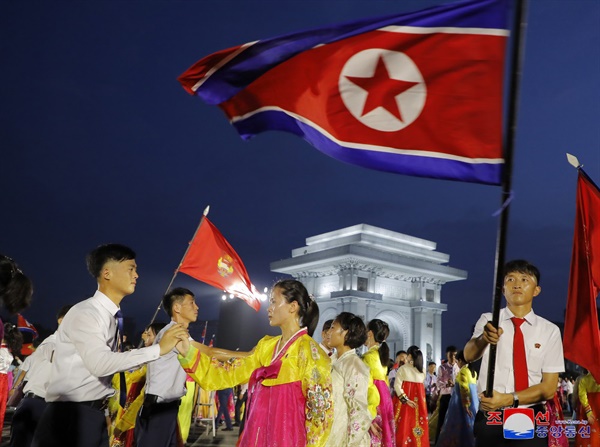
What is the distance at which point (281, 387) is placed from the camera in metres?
3.84

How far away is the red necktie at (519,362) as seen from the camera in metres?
3.49

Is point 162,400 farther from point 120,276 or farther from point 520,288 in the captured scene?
point 520,288

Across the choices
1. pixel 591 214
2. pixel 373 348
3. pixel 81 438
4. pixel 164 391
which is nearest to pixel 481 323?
pixel 591 214

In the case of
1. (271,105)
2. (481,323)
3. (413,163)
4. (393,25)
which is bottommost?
(481,323)

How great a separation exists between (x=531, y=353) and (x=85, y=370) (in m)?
2.86

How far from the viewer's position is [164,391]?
17.1 ft

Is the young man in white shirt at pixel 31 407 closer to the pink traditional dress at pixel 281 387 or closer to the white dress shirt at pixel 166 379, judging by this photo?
the white dress shirt at pixel 166 379

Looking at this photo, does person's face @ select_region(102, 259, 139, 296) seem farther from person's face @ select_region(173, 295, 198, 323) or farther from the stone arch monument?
the stone arch monument

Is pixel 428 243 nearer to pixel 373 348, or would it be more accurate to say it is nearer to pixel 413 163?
pixel 373 348

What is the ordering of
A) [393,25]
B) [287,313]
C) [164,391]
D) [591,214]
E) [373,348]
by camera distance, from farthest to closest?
[373,348]
[164,391]
[591,214]
[287,313]
[393,25]

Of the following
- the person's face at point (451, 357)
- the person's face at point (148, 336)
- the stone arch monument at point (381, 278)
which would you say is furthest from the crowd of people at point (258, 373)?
the stone arch monument at point (381, 278)

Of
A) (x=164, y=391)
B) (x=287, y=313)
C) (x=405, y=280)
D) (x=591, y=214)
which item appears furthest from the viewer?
(x=405, y=280)

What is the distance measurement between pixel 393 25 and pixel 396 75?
1.03 feet

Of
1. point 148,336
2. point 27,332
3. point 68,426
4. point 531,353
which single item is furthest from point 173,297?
point 27,332
